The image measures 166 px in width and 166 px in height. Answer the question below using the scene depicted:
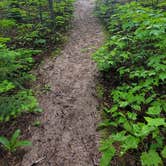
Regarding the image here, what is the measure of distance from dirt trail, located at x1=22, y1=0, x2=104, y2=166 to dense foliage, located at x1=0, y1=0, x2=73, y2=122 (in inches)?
24.0

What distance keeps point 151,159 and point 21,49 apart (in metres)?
4.43

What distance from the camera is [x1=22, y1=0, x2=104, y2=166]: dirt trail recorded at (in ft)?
11.3

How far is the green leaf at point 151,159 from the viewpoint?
9.14 feet

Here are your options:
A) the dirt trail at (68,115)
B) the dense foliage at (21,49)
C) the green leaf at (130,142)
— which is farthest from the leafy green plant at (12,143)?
the green leaf at (130,142)

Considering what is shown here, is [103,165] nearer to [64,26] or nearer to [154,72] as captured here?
[154,72]

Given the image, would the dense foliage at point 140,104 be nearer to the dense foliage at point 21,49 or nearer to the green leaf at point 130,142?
the green leaf at point 130,142

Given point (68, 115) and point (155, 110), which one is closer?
point (155, 110)

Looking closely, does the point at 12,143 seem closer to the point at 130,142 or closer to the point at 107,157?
the point at 107,157

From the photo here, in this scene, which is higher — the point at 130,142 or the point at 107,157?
the point at 130,142

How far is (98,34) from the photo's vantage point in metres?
9.47

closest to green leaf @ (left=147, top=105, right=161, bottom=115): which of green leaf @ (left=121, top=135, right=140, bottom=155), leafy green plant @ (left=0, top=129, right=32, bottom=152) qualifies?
green leaf @ (left=121, top=135, right=140, bottom=155)

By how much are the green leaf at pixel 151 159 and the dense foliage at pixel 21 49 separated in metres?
2.19

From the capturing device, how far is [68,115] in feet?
14.4

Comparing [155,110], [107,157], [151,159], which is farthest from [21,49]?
[151,159]
